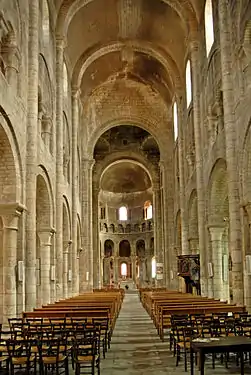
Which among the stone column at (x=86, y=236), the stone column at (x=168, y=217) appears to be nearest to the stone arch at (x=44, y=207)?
the stone column at (x=86, y=236)

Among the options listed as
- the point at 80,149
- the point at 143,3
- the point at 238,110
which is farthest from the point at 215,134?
the point at 80,149

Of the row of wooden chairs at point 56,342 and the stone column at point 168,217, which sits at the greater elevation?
the stone column at point 168,217

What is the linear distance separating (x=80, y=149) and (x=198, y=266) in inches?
671

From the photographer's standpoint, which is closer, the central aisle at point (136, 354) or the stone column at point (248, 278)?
the central aisle at point (136, 354)

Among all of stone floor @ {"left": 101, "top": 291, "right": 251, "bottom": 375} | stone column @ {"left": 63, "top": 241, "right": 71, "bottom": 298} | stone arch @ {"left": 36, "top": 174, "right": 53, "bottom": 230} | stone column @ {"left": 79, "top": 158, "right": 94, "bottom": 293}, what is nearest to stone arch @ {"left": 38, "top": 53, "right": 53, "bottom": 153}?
stone arch @ {"left": 36, "top": 174, "right": 53, "bottom": 230}

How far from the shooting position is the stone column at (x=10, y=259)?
16.8 m

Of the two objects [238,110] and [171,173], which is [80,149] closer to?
[171,173]

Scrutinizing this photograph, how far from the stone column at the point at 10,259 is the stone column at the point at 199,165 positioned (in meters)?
11.7

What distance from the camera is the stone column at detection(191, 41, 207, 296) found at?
26.0 metres

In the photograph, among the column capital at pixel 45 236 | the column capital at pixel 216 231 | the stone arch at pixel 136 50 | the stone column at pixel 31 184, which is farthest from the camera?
the stone arch at pixel 136 50

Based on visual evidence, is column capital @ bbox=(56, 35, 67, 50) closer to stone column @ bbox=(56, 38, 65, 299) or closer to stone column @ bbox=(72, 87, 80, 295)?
stone column @ bbox=(56, 38, 65, 299)

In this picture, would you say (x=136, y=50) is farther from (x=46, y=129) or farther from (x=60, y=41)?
(x=46, y=129)

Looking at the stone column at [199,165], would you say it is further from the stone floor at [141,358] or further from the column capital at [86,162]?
the column capital at [86,162]

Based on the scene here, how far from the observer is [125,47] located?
36.4 m
